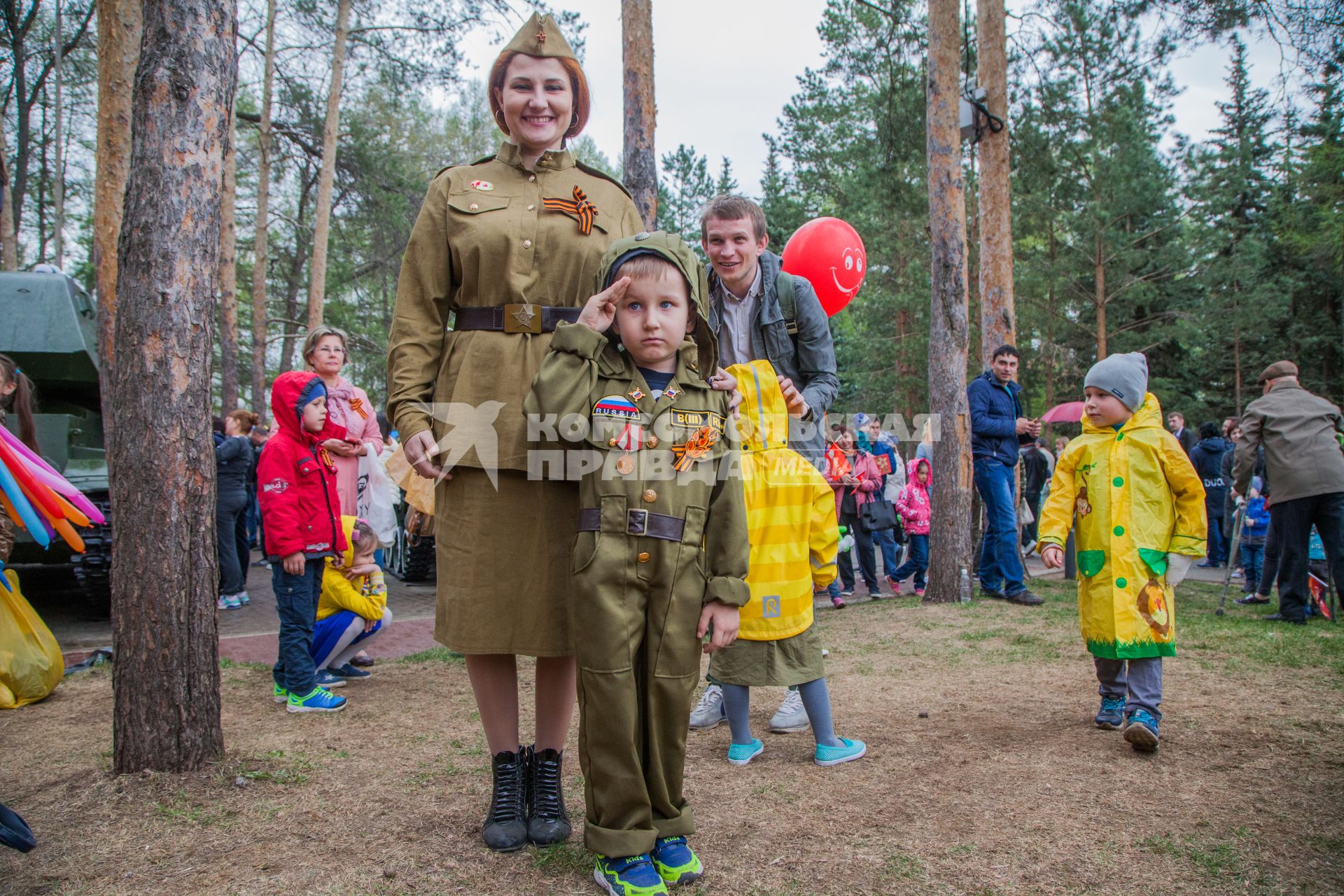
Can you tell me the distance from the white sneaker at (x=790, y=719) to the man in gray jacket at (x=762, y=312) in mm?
1097

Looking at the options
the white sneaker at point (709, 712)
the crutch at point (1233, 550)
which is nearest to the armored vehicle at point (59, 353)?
the white sneaker at point (709, 712)

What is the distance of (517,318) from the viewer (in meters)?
2.45

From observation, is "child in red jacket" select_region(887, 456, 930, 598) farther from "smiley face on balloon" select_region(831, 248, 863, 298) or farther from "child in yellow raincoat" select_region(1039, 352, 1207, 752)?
"child in yellow raincoat" select_region(1039, 352, 1207, 752)

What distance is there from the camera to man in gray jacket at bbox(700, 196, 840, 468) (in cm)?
332

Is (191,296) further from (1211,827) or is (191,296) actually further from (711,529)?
(1211,827)

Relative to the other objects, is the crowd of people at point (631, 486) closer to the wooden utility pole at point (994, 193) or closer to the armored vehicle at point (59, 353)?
the armored vehicle at point (59, 353)

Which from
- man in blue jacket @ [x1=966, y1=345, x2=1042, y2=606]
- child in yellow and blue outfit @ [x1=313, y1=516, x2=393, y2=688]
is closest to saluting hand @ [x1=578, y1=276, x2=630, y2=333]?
child in yellow and blue outfit @ [x1=313, y1=516, x2=393, y2=688]

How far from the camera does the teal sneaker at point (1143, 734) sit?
319 cm

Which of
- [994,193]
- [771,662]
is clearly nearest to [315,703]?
[771,662]

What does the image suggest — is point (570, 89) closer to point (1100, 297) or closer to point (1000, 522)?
point (1000, 522)

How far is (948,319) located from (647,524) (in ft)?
20.2

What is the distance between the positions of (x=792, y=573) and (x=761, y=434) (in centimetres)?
50

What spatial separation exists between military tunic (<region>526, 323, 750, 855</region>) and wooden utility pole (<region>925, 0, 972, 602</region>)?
219 inches

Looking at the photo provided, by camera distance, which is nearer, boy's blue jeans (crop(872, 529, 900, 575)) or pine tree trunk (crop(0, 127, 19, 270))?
boy's blue jeans (crop(872, 529, 900, 575))
